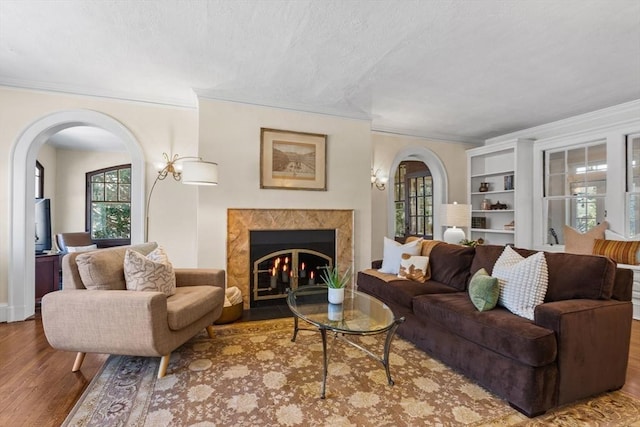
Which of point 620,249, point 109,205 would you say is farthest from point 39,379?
point 620,249

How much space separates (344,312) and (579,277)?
160 centimetres

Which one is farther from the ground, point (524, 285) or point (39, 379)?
point (524, 285)

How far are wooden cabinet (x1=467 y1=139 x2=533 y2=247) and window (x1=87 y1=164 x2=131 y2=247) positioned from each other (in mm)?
6630

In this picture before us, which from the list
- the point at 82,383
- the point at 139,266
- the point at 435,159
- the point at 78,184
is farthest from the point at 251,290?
the point at 78,184

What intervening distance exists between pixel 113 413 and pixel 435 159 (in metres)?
5.14

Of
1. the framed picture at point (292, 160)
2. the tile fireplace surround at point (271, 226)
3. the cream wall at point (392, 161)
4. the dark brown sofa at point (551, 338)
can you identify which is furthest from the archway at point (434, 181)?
the dark brown sofa at point (551, 338)

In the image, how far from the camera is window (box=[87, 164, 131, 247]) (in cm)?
624

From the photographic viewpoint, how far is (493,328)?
1965 mm

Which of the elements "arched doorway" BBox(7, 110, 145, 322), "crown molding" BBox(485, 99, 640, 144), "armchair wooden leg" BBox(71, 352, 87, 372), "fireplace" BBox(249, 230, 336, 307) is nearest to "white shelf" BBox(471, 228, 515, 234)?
"crown molding" BBox(485, 99, 640, 144)

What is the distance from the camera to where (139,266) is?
2.40 meters

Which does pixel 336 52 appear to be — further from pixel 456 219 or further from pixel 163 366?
pixel 456 219

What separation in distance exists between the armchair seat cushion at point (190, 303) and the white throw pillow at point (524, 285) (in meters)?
2.23

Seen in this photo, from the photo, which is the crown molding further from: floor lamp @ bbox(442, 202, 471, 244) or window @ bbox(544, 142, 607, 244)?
floor lamp @ bbox(442, 202, 471, 244)

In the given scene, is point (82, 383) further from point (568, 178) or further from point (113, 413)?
point (568, 178)
